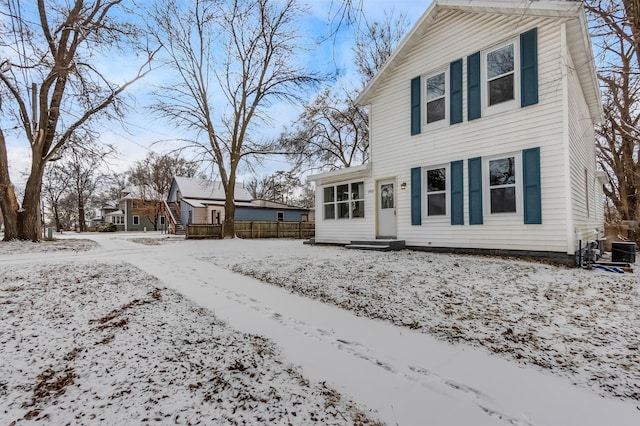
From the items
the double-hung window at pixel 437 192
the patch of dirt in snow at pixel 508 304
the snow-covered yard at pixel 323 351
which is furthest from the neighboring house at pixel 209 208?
the snow-covered yard at pixel 323 351

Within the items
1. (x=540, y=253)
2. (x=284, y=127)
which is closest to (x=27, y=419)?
(x=540, y=253)

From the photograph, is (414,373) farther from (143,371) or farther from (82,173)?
(82,173)

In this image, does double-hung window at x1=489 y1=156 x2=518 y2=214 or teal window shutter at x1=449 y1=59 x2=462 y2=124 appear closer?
double-hung window at x1=489 y1=156 x2=518 y2=214

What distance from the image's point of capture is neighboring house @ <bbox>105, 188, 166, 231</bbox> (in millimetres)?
32250

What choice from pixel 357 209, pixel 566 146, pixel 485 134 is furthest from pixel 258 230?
pixel 566 146

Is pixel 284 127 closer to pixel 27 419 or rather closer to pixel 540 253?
pixel 540 253

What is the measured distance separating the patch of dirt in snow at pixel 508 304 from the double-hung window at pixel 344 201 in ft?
13.7

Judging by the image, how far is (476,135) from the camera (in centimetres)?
780

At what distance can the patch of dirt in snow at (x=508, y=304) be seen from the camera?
258 centimetres

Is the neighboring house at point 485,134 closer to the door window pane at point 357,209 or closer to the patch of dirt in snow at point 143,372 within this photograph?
the door window pane at point 357,209

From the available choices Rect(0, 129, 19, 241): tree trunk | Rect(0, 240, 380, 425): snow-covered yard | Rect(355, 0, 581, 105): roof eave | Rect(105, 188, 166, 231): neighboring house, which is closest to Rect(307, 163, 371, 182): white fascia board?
Rect(355, 0, 581, 105): roof eave

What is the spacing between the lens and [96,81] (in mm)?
10656

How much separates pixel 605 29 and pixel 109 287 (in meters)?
12.8

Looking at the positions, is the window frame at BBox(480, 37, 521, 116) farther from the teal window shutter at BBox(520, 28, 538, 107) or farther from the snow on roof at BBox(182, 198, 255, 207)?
the snow on roof at BBox(182, 198, 255, 207)
